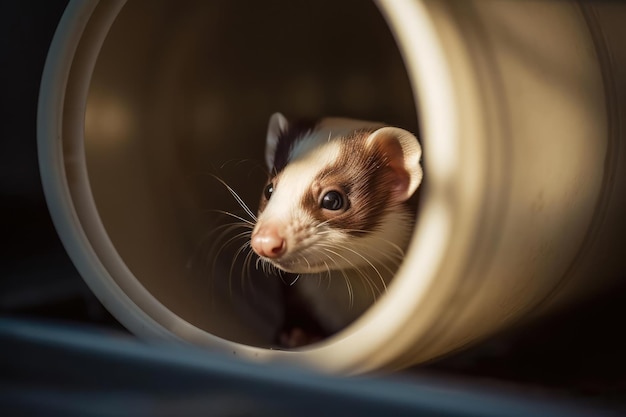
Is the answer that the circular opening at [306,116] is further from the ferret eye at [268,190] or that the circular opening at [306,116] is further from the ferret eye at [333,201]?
the ferret eye at [333,201]

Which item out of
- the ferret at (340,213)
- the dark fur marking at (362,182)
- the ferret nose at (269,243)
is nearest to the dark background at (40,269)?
the ferret at (340,213)

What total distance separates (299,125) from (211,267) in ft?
1.05

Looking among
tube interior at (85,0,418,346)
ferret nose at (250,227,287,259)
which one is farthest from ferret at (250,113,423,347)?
tube interior at (85,0,418,346)

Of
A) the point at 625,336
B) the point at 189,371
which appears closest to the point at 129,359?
the point at 189,371

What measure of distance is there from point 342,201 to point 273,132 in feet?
0.92

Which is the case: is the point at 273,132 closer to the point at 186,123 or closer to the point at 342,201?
the point at 186,123

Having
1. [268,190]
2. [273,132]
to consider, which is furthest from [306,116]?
[268,190]

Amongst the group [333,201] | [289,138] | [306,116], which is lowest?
[333,201]

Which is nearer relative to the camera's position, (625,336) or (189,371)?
(189,371)

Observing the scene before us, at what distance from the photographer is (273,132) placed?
179 cm

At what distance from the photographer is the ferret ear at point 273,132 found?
1.77 m

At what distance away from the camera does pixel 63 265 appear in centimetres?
202

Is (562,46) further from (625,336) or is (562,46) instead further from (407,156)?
(625,336)

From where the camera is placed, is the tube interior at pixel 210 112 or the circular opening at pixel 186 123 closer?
the circular opening at pixel 186 123
